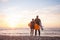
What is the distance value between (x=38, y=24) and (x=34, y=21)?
27 cm

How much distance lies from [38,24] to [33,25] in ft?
0.95

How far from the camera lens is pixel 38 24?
40.8 ft

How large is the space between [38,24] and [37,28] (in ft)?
0.74

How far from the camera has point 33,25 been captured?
41.1ft

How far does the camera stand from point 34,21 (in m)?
12.4

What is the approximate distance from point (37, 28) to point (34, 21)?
1.36 ft

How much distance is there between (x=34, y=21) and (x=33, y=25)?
0.26 meters

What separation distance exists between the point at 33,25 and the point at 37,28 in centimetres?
27

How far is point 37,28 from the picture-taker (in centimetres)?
1247
